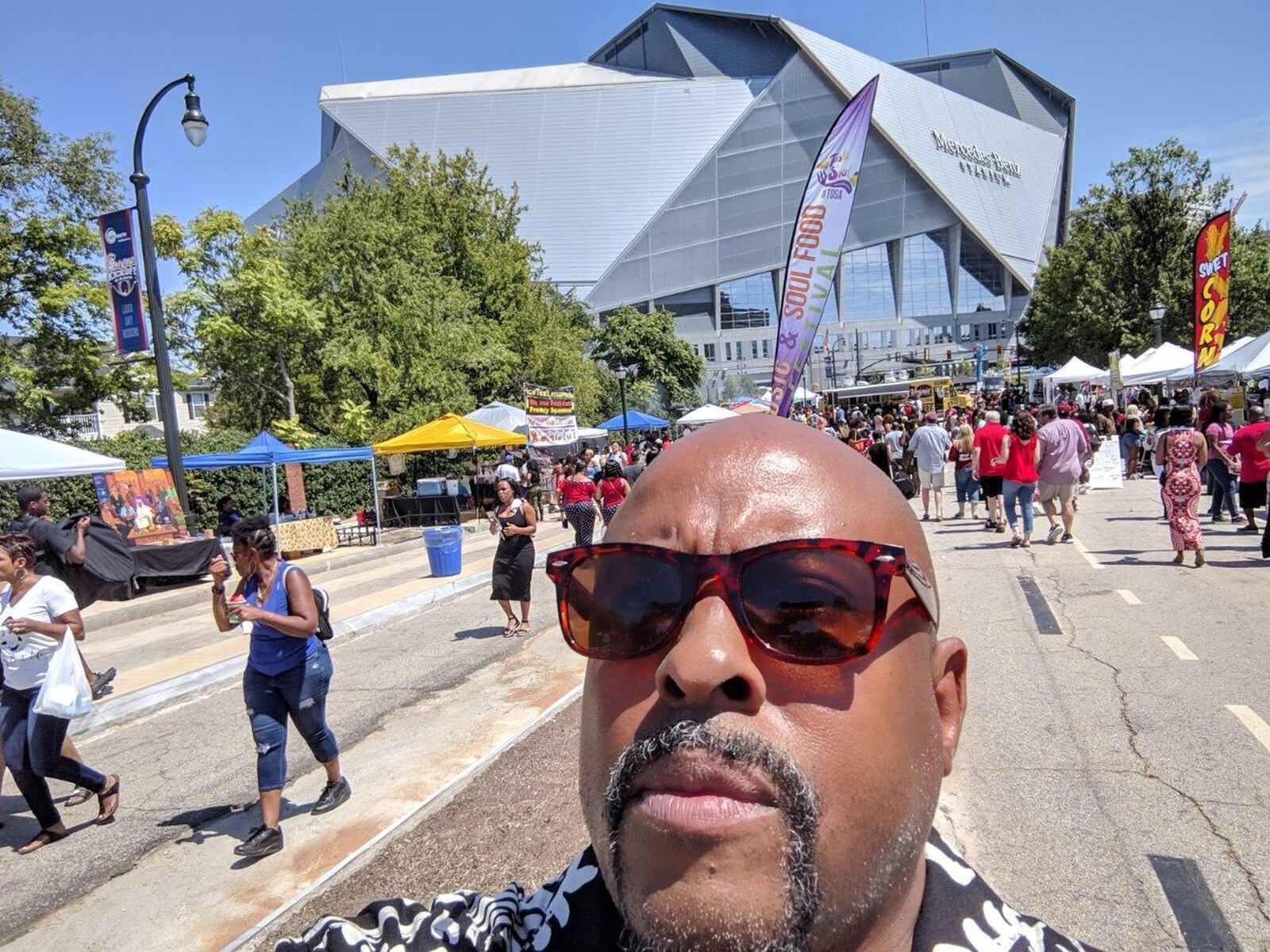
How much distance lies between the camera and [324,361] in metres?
20.6

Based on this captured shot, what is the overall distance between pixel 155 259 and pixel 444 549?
6.82m

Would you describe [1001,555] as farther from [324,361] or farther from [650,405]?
[650,405]

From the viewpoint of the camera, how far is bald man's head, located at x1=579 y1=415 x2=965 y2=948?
2.57ft

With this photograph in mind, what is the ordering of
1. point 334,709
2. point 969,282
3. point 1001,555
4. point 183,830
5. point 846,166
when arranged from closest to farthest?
point 183,830, point 334,709, point 846,166, point 1001,555, point 969,282

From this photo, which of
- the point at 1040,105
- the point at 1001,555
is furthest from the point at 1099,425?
the point at 1040,105

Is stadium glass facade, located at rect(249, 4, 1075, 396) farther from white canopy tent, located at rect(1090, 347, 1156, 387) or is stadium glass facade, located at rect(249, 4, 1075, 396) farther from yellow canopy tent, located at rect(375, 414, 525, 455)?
yellow canopy tent, located at rect(375, 414, 525, 455)

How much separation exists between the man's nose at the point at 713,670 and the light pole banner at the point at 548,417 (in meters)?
20.5

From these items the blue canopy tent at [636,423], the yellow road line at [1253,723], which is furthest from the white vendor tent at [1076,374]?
the yellow road line at [1253,723]

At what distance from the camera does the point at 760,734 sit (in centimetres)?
83

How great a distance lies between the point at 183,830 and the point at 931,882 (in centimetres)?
461

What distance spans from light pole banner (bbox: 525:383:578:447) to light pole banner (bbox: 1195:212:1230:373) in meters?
15.4

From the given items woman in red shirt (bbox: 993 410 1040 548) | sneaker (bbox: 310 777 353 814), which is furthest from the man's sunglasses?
woman in red shirt (bbox: 993 410 1040 548)

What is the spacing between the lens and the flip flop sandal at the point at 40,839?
4241 millimetres

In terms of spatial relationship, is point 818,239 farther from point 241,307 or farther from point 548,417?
point 241,307
